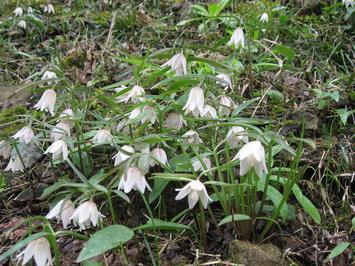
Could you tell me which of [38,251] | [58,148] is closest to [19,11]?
[58,148]

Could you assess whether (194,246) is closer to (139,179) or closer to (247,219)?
(247,219)

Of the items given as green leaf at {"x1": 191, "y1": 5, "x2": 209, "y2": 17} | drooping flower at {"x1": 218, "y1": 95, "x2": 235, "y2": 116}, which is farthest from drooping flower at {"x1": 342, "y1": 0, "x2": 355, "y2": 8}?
drooping flower at {"x1": 218, "y1": 95, "x2": 235, "y2": 116}

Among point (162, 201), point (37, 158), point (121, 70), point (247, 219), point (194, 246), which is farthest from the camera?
point (121, 70)

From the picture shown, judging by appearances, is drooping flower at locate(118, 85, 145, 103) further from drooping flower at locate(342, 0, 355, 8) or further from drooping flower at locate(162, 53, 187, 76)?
drooping flower at locate(342, 0, 355, 8)

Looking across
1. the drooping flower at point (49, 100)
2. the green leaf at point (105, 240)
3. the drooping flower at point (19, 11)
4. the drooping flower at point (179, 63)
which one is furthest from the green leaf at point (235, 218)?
the drooping flower at point (19, 11)

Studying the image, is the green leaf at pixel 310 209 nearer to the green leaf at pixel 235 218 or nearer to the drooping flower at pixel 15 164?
the green leaf at pixel 235 218

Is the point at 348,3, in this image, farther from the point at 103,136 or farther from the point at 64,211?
the point at 64,211

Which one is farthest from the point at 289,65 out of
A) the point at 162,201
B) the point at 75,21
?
the point at 75,21
